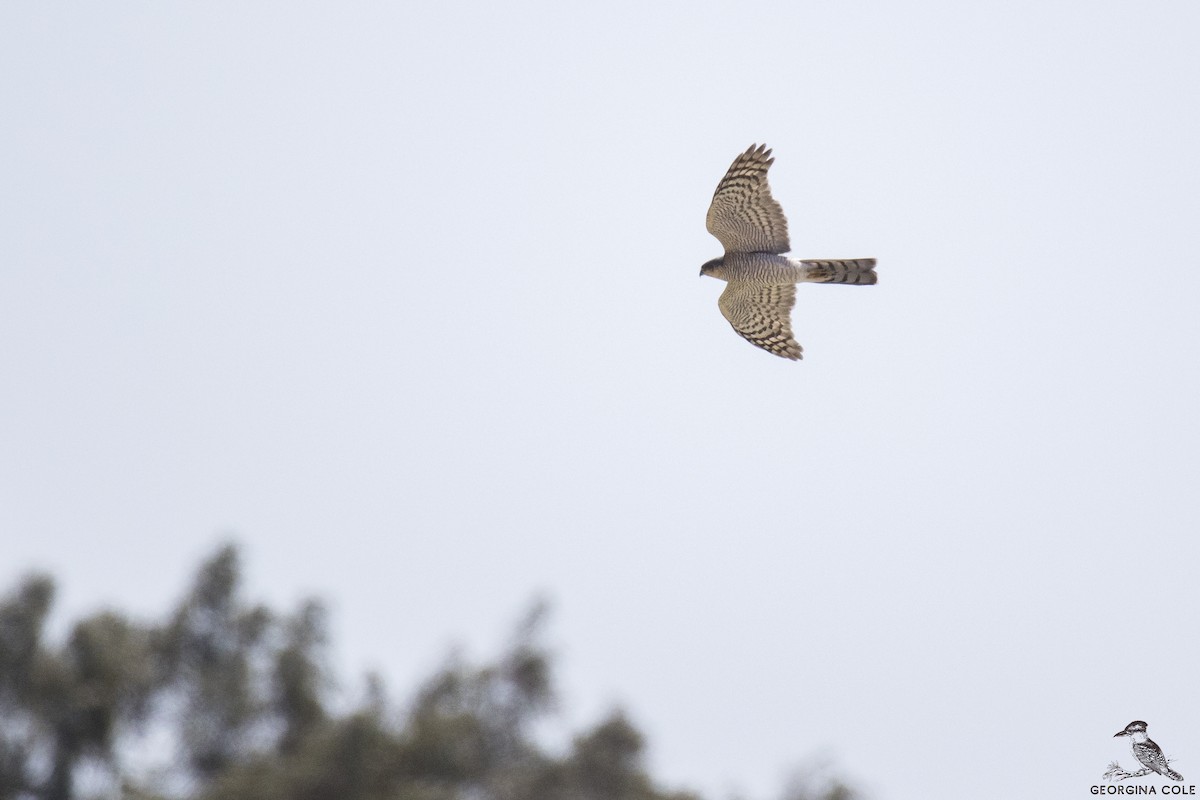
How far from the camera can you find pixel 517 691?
25.0m

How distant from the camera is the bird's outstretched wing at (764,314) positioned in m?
19.4

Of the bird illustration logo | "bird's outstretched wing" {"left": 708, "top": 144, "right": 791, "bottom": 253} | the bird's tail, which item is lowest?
the bird illustration logo

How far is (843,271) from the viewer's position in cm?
1848

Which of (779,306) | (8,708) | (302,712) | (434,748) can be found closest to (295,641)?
(302,712)

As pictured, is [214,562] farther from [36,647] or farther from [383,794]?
[383,794]

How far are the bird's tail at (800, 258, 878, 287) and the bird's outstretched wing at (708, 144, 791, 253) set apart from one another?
505 millimetres

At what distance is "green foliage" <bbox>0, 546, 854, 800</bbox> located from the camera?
2302cm

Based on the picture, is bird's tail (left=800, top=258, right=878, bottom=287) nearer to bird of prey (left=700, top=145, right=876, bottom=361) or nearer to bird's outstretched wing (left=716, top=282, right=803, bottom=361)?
bird of prey (left=700, top=145, right=876, bottom=361)

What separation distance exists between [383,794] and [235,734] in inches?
261

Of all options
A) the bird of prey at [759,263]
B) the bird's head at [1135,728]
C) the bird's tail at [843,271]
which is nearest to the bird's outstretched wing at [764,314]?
the bird of prey at [759,263]

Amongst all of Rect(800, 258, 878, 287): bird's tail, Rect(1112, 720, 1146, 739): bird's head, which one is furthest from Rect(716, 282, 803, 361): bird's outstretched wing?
Rect(1112, 720, 1146, 739): bird's head

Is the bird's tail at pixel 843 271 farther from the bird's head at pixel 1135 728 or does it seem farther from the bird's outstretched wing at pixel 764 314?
the bird's head at pixel 1135 728

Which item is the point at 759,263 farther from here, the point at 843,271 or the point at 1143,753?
the point at 1143,753

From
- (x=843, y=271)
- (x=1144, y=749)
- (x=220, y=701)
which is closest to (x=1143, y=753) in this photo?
(x=1144, y=749)
